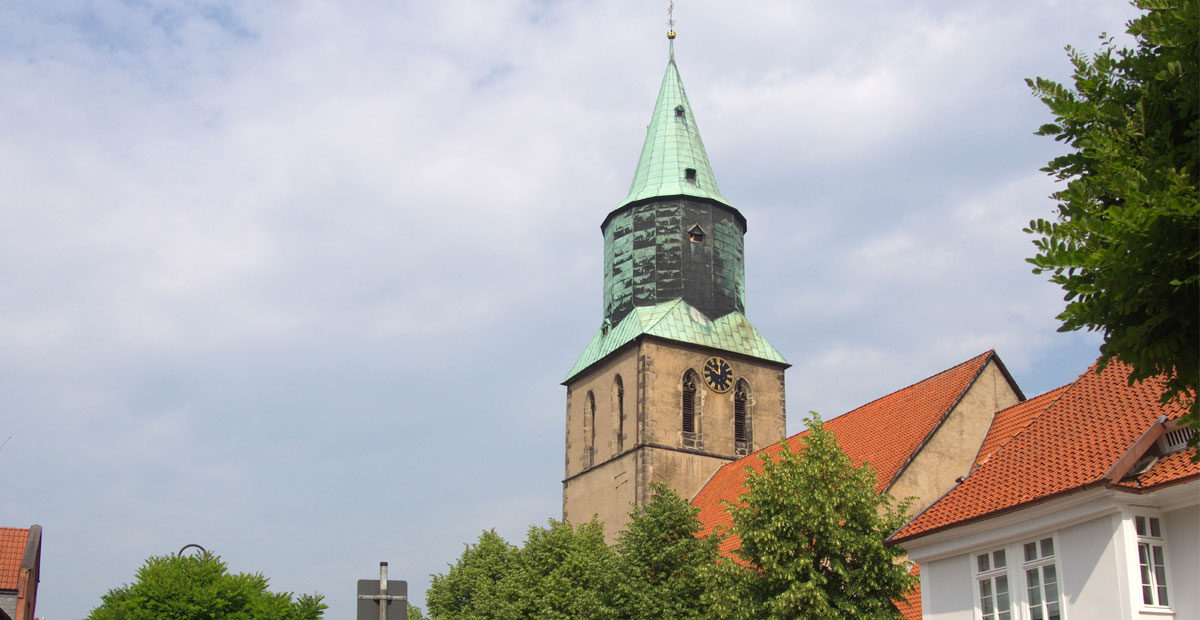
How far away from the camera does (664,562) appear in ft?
88.7

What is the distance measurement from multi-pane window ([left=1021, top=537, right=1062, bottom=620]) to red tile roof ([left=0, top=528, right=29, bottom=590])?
119 feet

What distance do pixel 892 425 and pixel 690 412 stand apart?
10.3m

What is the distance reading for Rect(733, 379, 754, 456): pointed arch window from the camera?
42.5 meters

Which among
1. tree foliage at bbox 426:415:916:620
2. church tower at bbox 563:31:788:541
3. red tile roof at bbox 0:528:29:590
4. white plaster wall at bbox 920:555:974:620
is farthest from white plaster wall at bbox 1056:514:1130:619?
red tile roof at bbox 0:528:29:590

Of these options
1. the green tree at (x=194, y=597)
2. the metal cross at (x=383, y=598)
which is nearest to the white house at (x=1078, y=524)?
the metal cross at (x=383, y=598)

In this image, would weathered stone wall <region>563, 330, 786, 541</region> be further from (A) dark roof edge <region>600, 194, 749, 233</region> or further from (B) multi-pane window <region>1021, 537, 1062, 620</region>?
(B) multi-pane window <region>1021, 537, 1062, 620</region>

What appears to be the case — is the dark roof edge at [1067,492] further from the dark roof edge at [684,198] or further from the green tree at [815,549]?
the dark roof edge at [684,198]

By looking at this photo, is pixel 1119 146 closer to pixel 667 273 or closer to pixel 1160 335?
pixel 1160 335

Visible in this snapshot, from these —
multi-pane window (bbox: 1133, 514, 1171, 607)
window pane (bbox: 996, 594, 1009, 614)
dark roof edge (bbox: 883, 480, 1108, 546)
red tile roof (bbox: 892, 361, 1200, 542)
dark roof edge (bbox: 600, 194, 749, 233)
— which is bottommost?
window pane (bbox: 996, 594, 1009, 614)

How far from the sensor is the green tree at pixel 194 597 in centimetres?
2984

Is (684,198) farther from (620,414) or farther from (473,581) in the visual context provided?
(473,581)

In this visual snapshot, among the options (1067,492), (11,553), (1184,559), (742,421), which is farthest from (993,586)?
(11,553)

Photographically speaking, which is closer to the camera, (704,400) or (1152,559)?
(1152,559)

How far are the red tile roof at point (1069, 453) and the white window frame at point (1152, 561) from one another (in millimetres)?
543
